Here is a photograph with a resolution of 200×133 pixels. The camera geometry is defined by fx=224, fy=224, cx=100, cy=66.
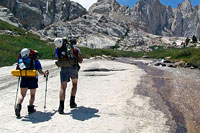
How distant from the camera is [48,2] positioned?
167 m

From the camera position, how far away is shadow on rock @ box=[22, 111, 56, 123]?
7.74 m

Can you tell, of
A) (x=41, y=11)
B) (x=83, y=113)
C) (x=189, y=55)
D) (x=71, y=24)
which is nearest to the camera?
(x=83, y=113)

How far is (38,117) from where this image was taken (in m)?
8.05

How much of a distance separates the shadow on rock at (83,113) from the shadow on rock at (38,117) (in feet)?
2.80

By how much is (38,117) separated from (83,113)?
164 centimetres

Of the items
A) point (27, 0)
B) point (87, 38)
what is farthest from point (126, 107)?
point (27, 0)

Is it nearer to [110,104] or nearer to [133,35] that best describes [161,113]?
[110,104]

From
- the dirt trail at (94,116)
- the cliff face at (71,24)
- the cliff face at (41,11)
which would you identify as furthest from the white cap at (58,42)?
the cliff face at (41,11)

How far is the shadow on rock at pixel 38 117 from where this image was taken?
7.74 meters

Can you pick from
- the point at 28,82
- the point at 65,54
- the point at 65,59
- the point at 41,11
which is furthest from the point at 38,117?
the point at 41,11

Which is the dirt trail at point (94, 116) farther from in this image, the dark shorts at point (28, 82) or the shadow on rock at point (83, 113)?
the dark shorts at point (28, 82)

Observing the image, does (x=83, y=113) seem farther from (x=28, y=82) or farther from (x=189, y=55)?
(x=189, y=55)

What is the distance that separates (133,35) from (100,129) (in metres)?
164

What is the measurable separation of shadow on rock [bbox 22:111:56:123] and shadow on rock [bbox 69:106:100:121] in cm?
Result: 85
